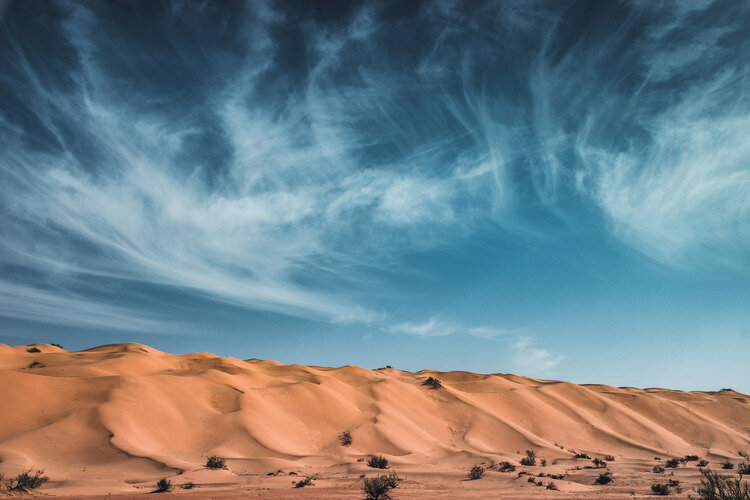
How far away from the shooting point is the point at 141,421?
63.0 ft

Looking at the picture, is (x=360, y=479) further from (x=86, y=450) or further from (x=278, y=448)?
(x=86, y=450)

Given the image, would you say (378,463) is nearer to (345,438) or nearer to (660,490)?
(345,438)

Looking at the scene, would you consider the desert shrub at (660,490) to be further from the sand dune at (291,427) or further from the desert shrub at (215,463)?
the desert shrub at (215,463)

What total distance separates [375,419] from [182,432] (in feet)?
34.9

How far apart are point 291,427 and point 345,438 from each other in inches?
124

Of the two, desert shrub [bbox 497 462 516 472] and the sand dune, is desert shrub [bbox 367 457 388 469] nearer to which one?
the sand dune

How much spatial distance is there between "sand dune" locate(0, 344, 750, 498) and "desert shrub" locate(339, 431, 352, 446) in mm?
361

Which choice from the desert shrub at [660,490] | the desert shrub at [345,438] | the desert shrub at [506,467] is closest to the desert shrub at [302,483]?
the desert shrub at [506,467]

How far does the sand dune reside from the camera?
14375 mm

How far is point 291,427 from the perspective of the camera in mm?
22297

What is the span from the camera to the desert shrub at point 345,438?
2108 centimetres

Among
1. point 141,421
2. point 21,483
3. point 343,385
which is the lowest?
point 21,483

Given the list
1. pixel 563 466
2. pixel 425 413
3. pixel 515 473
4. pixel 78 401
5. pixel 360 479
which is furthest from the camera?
pixel 425 413

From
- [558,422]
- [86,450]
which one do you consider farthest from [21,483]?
[558,422]
